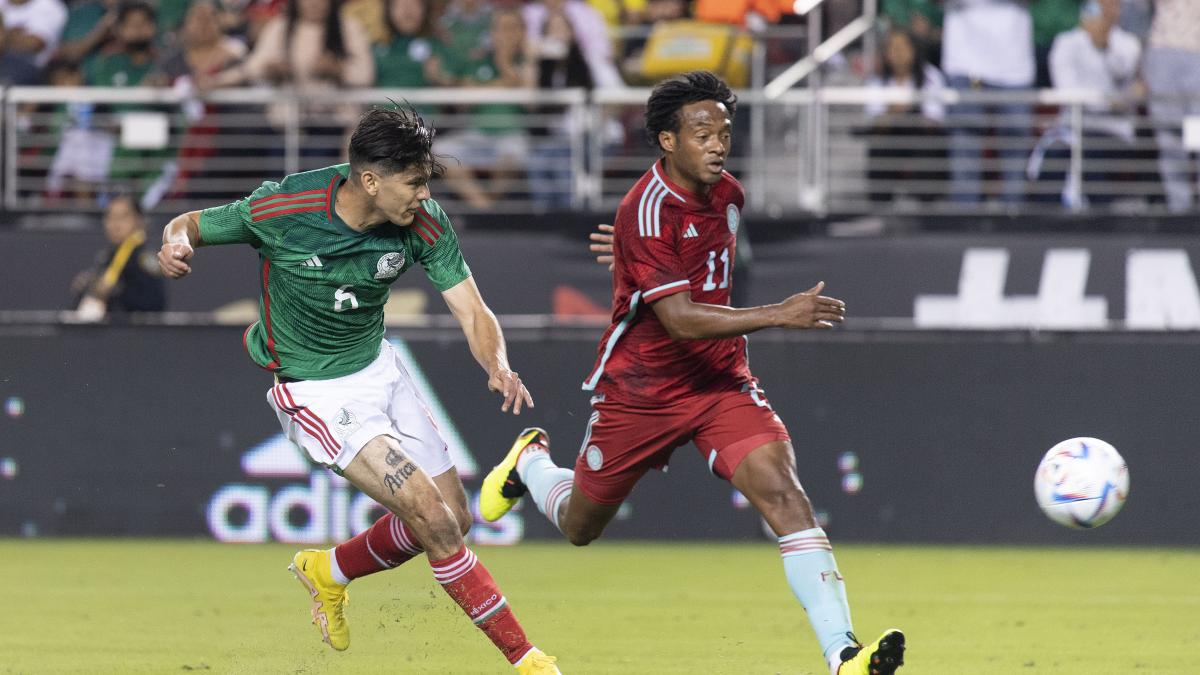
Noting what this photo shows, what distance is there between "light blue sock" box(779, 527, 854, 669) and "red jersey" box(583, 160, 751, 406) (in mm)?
963

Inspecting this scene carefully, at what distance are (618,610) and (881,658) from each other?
3.50 meters

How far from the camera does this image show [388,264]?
7031mm

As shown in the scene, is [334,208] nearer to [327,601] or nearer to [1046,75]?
[327,601]

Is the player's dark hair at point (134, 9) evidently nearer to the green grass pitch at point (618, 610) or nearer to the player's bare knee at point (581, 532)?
the green grass pitch at point (618, 610)

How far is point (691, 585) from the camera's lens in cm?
1023

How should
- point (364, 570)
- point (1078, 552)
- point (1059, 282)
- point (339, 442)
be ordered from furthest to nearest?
point (1059, 282) → point (1078, 552) → point (364, 570) → point (339, 442)

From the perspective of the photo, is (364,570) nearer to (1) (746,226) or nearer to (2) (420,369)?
(2) (420,369)

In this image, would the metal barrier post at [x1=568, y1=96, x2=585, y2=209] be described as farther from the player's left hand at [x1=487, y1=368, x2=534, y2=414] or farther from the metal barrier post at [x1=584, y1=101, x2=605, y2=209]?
the player's left hand at [x1=487, y1=368, x2=534, y2=414]

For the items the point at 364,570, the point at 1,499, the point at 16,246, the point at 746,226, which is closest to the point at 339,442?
the point at 364,570

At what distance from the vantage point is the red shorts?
7066 millimetres

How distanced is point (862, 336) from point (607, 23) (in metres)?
4.06

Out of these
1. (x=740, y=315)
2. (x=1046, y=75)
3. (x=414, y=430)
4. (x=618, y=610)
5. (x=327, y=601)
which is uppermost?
(x=1046, y=75)

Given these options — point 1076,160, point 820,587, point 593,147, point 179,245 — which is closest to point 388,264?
point 179,245

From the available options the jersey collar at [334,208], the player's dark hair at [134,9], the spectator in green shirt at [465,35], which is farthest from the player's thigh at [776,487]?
the player's dark hair at [134,9]
